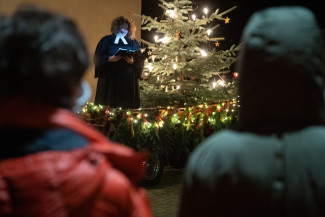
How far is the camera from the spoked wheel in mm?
6875

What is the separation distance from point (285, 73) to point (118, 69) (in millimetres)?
6123

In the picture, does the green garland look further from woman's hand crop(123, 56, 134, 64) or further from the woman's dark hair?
the woman's dark hair

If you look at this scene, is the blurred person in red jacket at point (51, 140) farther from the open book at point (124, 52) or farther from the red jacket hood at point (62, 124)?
the open book at point (124, 52)

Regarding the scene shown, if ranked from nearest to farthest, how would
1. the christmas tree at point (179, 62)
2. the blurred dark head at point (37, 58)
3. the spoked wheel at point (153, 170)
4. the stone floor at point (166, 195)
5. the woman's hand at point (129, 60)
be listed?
the blurred dark head at point (37, 58) → the stone floor at point (166, 195) → the spoked wheel at point (153, 170) → the woman's hand at point (129, 60) → the christmas tree at point (179, 62)

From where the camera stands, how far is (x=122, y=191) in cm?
129

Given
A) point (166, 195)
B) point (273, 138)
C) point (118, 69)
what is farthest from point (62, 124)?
point (118, 69)

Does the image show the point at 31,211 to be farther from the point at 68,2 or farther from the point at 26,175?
the point at 68,2

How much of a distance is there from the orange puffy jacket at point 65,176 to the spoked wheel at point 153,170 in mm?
5585

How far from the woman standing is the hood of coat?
5885 millimetres

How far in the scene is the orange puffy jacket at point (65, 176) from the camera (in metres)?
1.13

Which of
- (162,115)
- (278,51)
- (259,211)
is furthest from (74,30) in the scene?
(162,115)

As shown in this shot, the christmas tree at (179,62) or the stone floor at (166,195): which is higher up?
the christmas tree at (179,62)

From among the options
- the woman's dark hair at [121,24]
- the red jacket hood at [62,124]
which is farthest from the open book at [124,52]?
the red jacket hood at [62,124]

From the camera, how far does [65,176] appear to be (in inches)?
45.9
